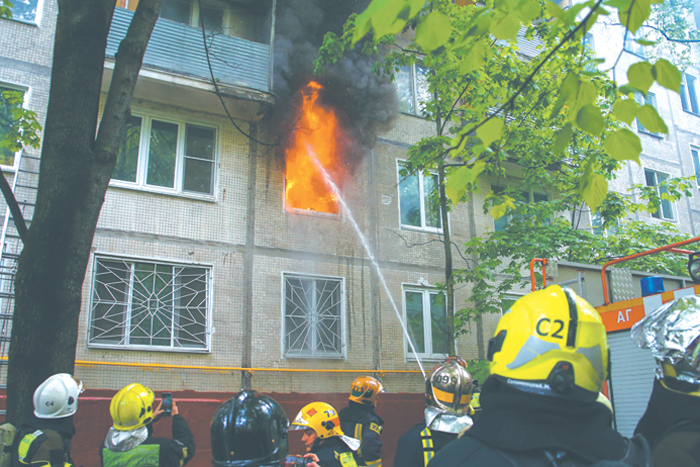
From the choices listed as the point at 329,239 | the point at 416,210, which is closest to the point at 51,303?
the point at 329,239

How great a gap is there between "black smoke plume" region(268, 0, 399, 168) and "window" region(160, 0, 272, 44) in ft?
1.90

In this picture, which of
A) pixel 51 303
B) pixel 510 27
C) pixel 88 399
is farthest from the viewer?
pixel 88 399

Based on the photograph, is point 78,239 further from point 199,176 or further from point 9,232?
point 199,176

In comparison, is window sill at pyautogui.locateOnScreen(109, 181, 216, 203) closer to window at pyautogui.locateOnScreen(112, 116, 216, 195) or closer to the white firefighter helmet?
window at pyautogui.locateOnScreen(112, 116, 216, 195)

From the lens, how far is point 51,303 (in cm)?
419

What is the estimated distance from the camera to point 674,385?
2.25 m

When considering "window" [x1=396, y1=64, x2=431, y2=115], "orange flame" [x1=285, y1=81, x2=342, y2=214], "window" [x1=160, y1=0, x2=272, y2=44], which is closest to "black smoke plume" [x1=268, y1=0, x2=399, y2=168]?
"orange flame" [x1=285, y1=81, x2=342, y2=214]

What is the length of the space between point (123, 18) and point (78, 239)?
283 inches

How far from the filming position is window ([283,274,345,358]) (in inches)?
428

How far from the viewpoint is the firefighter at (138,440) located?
4039mm

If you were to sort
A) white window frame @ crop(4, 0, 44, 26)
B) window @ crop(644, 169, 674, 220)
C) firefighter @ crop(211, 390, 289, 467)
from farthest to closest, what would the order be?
window @ crop(644, 169, 674, 220), white window frame @ crop(4, 0, 44, 26), firefighter @ crop(211, 390, 289, 467)

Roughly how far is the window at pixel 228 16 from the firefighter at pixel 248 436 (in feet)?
34.2

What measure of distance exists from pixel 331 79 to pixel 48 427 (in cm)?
912

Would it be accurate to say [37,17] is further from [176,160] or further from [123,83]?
[123,83]
